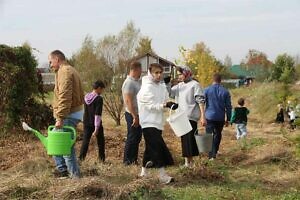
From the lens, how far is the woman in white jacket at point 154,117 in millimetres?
6836

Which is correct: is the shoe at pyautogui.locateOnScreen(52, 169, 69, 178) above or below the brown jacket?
below

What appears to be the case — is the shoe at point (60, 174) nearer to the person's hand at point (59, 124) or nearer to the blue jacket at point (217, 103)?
the person's hand at point (59, 124)

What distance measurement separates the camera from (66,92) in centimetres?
670

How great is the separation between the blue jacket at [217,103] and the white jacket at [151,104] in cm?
244

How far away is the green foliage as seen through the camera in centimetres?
1146

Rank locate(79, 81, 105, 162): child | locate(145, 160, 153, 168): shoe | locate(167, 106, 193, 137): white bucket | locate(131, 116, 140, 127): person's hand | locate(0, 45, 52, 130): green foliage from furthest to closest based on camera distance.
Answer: locate(0, 45, 52, 130): green foliage → locate(79, 81, 105, 162): child → locate(131, 116, 140, 127): person's hand → locate(167, 106, 193, 137): white bucket → locate(145, 160, 153, 168): shoe

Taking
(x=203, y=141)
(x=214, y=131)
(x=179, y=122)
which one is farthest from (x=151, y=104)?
(x=214, y=131)

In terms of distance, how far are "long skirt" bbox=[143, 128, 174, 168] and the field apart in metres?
0.33

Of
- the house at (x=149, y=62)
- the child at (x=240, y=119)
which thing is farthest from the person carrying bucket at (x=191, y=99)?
the house at (x=149, y=62)

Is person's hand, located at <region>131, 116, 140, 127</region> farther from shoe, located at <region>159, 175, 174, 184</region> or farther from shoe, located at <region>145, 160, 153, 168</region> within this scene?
shoe, located at <region>159, 175, 174, 184</region>

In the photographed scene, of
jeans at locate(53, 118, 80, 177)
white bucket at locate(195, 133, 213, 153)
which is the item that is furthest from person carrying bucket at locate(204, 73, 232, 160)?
jeans at locate(53, 118, 80, 177)

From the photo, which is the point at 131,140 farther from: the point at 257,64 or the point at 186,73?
the point at 257,64

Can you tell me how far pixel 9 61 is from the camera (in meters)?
11.6

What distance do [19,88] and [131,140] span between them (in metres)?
4.50
